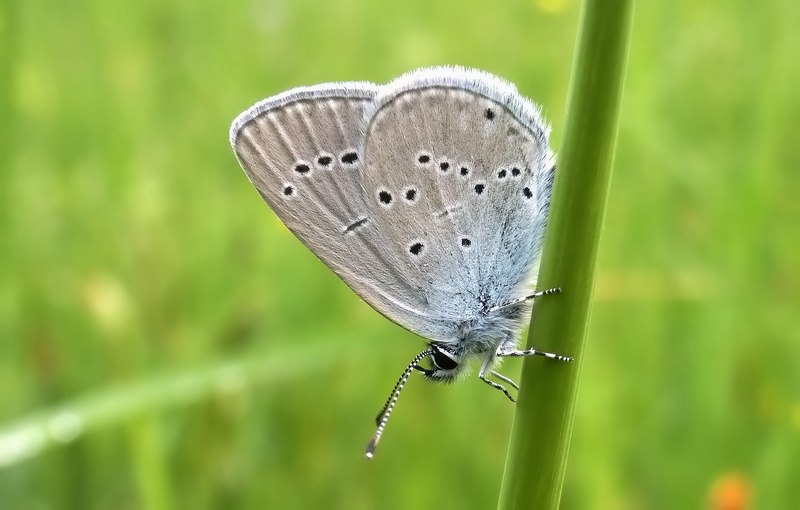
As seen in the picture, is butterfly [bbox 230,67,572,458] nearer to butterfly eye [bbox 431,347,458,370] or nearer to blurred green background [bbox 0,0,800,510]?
butterfly eye [bbox 431,347,458,370]

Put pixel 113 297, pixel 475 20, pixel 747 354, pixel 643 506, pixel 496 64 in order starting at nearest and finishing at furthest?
pixel 643 506 → pixel 747 354 → pixel 113 297 → pixel 496 64 → pixel 475 20

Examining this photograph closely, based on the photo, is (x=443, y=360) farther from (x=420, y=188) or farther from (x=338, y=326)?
(x=338, y=326)

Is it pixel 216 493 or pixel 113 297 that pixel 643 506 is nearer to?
pixel 216 493

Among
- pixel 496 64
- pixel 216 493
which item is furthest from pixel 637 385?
pixel 496 64

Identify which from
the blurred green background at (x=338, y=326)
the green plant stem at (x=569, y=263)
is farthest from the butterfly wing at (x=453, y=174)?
the green plant stem at (x=569, y=263)

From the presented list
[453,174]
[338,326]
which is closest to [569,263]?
[453,174]

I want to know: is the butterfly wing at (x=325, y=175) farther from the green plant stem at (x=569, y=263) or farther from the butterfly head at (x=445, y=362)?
the green plant stem at (x=569, y=263)
